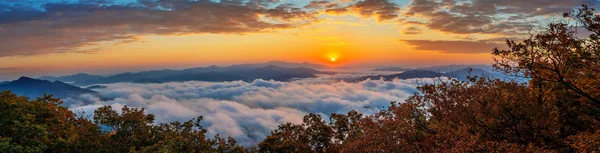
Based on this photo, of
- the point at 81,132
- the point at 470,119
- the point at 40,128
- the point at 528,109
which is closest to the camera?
the point at 528,109

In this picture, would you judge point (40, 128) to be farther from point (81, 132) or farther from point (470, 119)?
point (470, 119)

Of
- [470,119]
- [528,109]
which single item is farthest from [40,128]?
[528,109]

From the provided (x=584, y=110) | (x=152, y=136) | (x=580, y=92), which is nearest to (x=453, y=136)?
(x=580, y=92)

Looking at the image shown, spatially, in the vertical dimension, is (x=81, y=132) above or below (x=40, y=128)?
below

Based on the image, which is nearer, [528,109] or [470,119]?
[528,109]

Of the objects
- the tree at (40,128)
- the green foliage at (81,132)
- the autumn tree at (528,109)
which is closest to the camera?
the autumn tree at (528,109)

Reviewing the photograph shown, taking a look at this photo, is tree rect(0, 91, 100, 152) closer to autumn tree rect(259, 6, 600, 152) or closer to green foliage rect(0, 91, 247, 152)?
green foliage rect(0, 91, 247, 152)

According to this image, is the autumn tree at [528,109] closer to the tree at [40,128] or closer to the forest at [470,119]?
the forest at [470,119]

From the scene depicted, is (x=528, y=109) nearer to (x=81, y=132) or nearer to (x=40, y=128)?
(x=40, y=128)

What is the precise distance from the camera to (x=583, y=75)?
12805 millimetres

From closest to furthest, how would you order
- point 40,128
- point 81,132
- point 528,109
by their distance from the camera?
point 528,109 → point 40,128 → point 81,132

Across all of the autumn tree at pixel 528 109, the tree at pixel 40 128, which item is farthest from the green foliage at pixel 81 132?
the autumn tree at pixel 528 109

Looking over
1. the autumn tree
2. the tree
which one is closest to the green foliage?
the tree

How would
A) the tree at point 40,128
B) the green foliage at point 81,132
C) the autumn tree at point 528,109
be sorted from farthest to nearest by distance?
the green foliage at point 81,132
the tree at point 40,128
the autumn tree at point 528,109
